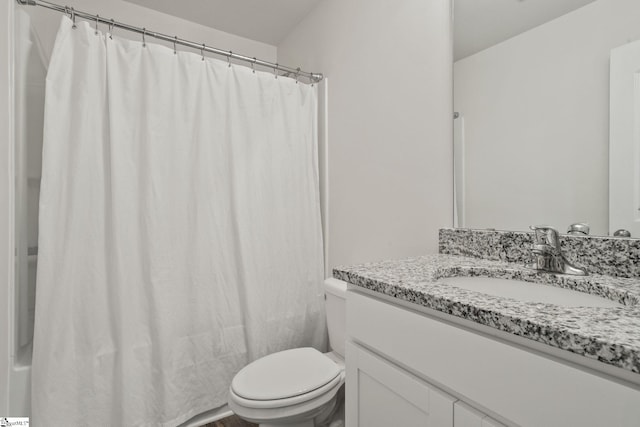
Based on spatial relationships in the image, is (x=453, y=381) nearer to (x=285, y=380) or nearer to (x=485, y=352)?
(x=485, y=352)

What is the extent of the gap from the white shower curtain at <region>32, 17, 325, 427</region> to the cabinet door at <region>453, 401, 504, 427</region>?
3.91 feet

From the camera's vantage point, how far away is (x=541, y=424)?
475 mm

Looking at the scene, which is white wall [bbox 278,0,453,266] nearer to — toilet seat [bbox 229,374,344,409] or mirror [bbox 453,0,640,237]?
mirror [bbox 453,0,640,237]

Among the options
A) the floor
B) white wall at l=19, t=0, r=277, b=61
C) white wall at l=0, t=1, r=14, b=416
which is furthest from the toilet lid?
white wall at l=19, t=0, r=277, b=61

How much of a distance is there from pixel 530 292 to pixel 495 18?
99 centimetres

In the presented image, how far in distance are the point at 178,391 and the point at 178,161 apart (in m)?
1.10

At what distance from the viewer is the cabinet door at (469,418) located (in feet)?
1.81

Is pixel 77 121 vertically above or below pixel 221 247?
above

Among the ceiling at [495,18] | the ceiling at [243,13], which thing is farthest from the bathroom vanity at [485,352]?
the ceiling at [243,13]

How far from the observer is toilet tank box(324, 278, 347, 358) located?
144cm

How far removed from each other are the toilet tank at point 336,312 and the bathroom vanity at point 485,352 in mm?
544

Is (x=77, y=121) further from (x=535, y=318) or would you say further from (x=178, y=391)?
(x=535, y=318)

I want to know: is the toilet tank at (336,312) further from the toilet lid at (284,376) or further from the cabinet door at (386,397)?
the cabinet door at (386,397)

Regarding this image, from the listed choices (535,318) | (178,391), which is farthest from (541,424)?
(178,391)
